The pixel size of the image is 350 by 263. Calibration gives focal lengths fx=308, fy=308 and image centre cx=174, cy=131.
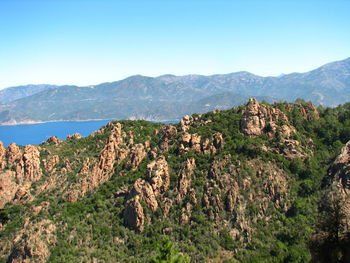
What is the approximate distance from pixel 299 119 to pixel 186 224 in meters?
44.7

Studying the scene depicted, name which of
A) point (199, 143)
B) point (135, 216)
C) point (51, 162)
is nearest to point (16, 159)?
point (51, 162)

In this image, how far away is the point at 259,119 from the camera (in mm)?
83875

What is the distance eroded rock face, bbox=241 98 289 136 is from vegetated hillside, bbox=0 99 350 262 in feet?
0.92

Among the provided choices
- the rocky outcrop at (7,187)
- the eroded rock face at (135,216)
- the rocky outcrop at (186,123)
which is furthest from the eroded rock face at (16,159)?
the rocky outcrop at (186,123)

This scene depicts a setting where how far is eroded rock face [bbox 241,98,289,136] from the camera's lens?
270ft

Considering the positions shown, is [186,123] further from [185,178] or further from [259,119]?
[185,178]

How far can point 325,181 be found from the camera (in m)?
68.6

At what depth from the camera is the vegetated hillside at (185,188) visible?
6275 cm

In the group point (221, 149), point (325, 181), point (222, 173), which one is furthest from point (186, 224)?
point (325, 181)

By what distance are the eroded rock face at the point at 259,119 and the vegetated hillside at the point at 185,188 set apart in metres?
0.28

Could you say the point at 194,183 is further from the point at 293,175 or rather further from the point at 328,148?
the point at 328,148

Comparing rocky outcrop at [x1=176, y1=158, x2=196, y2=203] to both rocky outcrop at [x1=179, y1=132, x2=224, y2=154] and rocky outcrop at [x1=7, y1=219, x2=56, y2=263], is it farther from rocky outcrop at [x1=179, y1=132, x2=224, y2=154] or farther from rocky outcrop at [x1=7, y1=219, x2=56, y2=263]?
rocky outcrop at [x1=7, y1=219, x2=56, y2=263]

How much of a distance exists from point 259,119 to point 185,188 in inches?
1128

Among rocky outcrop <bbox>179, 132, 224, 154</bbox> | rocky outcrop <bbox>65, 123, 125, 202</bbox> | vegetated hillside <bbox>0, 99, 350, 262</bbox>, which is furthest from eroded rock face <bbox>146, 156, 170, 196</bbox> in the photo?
rocky outcrop <bbox>65, 123, 125, 202</bbox>
